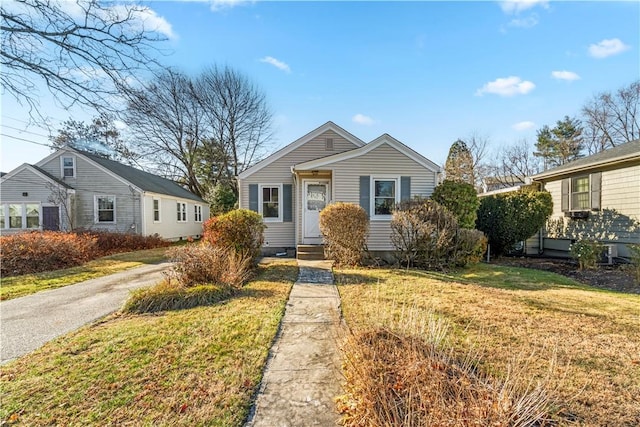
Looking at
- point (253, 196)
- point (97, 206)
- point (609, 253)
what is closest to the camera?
point (609, 253)

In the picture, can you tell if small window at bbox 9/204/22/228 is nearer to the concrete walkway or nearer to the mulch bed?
the concrete walkway

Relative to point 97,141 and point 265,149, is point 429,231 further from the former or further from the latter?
point 97,141

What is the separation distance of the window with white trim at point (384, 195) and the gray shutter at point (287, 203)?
330cm

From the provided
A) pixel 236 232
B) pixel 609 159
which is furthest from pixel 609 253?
pixel 236 232

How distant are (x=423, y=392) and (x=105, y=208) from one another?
64.8 feet

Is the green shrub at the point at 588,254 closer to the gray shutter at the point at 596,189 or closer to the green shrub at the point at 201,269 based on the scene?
the gray shutter at the point at 596,189

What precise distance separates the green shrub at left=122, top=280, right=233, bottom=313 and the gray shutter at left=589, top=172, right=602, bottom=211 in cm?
1303

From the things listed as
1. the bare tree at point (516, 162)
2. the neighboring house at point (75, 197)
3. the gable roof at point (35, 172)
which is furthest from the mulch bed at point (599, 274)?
the bare tree at point (516, 162)

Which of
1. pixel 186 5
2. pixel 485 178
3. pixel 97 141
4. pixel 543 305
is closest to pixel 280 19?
pixel 186 5

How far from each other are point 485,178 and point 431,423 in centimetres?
3031

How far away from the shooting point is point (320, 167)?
10242 mm

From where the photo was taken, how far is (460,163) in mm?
25625

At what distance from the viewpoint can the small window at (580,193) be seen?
11.3 meters

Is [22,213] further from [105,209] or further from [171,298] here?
[171,298]
